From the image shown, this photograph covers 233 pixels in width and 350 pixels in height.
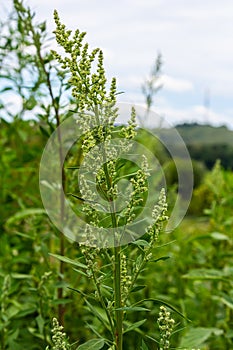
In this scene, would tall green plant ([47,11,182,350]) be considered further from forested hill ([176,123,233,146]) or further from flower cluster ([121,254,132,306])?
forested hill ([176,123,233,146])

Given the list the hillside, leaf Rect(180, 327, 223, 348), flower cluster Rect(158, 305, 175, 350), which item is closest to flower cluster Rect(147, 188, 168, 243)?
flower cluster Rect(158, 305, 175, 350)

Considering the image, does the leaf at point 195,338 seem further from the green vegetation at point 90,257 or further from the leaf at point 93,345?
the leaf at point 93,345

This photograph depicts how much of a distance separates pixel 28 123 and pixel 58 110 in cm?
99

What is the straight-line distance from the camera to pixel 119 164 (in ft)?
3.37

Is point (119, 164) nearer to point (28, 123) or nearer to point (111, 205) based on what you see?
point (111, 205)

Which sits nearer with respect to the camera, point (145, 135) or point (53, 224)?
point (53, 224)

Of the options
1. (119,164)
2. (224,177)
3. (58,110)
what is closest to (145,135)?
(224,177)

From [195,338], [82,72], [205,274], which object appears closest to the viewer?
[82,72]

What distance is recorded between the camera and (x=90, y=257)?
0.99 metres

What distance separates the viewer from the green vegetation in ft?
3.14

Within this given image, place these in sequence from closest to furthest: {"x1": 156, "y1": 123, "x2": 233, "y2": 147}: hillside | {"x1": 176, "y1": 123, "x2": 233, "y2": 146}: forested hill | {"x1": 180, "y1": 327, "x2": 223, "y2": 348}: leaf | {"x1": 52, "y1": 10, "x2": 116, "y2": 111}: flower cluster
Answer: {"x1": 52, "y1": 10, "x2": 116, "y2": 111}: flower cluster, {"x1": 156, "y1": 123, "x2": 233, "y2": 147}: hillside, {"x1": 180, "y1": 327, "x2": 223, "y2": 348}: leaf, {"x1": 176, "y1": 123, "x2": 233, "y2": 146}: forested hill

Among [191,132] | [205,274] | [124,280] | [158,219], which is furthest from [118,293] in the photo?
[191,132]

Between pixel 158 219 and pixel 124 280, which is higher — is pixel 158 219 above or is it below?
above

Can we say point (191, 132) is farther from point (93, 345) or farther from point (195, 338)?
point (93, 345)
